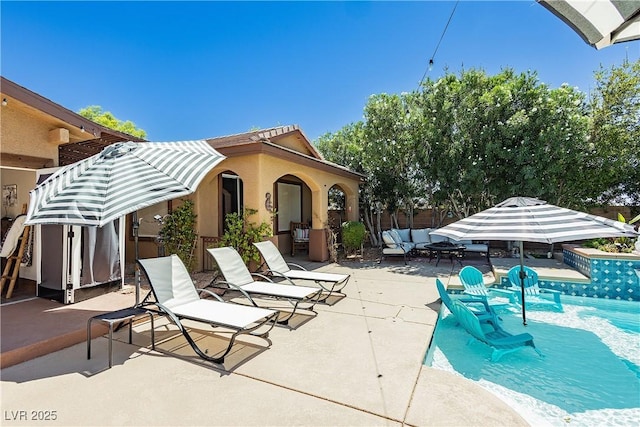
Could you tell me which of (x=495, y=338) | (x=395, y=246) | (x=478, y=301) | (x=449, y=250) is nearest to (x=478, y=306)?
(x=478, y=301)

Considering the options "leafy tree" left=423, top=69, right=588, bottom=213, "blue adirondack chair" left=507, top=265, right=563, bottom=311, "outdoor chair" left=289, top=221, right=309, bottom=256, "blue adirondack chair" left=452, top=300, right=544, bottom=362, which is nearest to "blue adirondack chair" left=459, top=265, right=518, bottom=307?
"blue adirondack chair" left=507, top=265, right=563, bottom=311

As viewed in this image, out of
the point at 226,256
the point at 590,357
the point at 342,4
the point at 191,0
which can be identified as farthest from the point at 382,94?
the point at 590,357

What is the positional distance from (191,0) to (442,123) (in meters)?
10.1

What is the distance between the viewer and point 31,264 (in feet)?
23.6

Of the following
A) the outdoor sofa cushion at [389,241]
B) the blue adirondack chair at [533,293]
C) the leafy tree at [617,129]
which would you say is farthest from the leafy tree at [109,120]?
the leafy tree at [617,129]

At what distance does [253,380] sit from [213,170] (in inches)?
296

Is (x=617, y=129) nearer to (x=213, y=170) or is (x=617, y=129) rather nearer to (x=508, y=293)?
(x=508, y=293)

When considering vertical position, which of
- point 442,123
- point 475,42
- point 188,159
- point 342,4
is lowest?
point 188,159

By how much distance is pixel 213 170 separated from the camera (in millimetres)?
10047

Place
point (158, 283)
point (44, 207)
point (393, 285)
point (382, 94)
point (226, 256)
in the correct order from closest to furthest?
1. point (44, 207)
2. point (158, 283)
3. point (226, 256)
4. point (393, 285)
5. point (382, 94)

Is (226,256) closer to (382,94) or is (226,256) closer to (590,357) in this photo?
(590,357)

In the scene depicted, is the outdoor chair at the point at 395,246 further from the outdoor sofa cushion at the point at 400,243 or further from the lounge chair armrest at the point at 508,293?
the lounge chair armrest at the point at 508,293

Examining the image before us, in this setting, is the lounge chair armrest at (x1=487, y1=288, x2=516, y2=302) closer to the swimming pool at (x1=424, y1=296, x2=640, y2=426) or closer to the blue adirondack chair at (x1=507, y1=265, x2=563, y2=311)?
the blue adirondack chair at (x1=507, y1=265, x2=563, y2=311)

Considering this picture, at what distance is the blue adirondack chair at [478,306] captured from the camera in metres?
5.72
